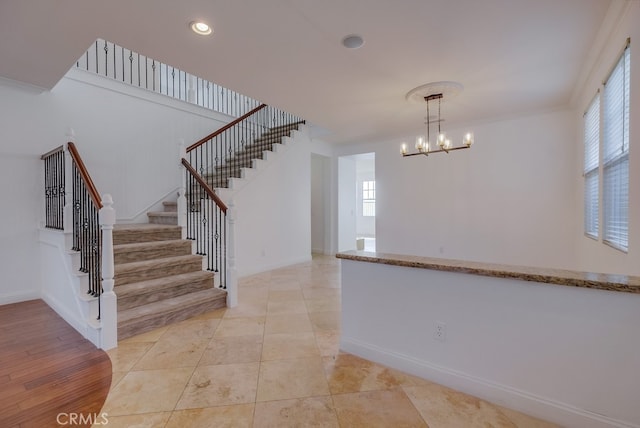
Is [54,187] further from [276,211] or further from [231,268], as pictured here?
[276,211]

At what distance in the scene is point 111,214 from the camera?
8.00ft

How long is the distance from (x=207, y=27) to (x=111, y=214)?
1.81 meters

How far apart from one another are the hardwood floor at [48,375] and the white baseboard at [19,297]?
0.58 m

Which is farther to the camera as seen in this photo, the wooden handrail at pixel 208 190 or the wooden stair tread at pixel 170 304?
Answer: the wooden handrail at pixel 208 190

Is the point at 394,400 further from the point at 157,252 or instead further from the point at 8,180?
the point at 8,180

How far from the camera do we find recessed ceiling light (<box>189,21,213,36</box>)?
90.8 inches

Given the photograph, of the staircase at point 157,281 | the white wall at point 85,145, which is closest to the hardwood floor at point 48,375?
the staircase at point 157,281

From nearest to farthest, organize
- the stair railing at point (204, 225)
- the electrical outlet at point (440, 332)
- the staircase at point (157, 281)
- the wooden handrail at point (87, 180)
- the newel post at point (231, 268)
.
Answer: the electrical outlet at point (440, 332) → the wooden handrail at point (87, 180) → the staircase at point (157, 281) → the newel post at point (231, 268) → the stair railing at point (204, 225)

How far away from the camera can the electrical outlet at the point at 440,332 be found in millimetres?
1865

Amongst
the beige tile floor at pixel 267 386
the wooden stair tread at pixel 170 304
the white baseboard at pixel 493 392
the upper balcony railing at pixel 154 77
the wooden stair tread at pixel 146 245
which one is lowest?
the beige tile floor at pixel 267 386

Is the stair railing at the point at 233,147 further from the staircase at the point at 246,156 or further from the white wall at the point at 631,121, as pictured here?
the white wall at the point at 631,121

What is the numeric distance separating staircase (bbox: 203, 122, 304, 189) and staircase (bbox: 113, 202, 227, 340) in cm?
156

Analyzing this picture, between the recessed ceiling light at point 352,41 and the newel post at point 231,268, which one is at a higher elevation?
the recessed ceiling light at point 352,41

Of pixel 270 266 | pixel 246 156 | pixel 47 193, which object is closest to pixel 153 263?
pixel 47 193
